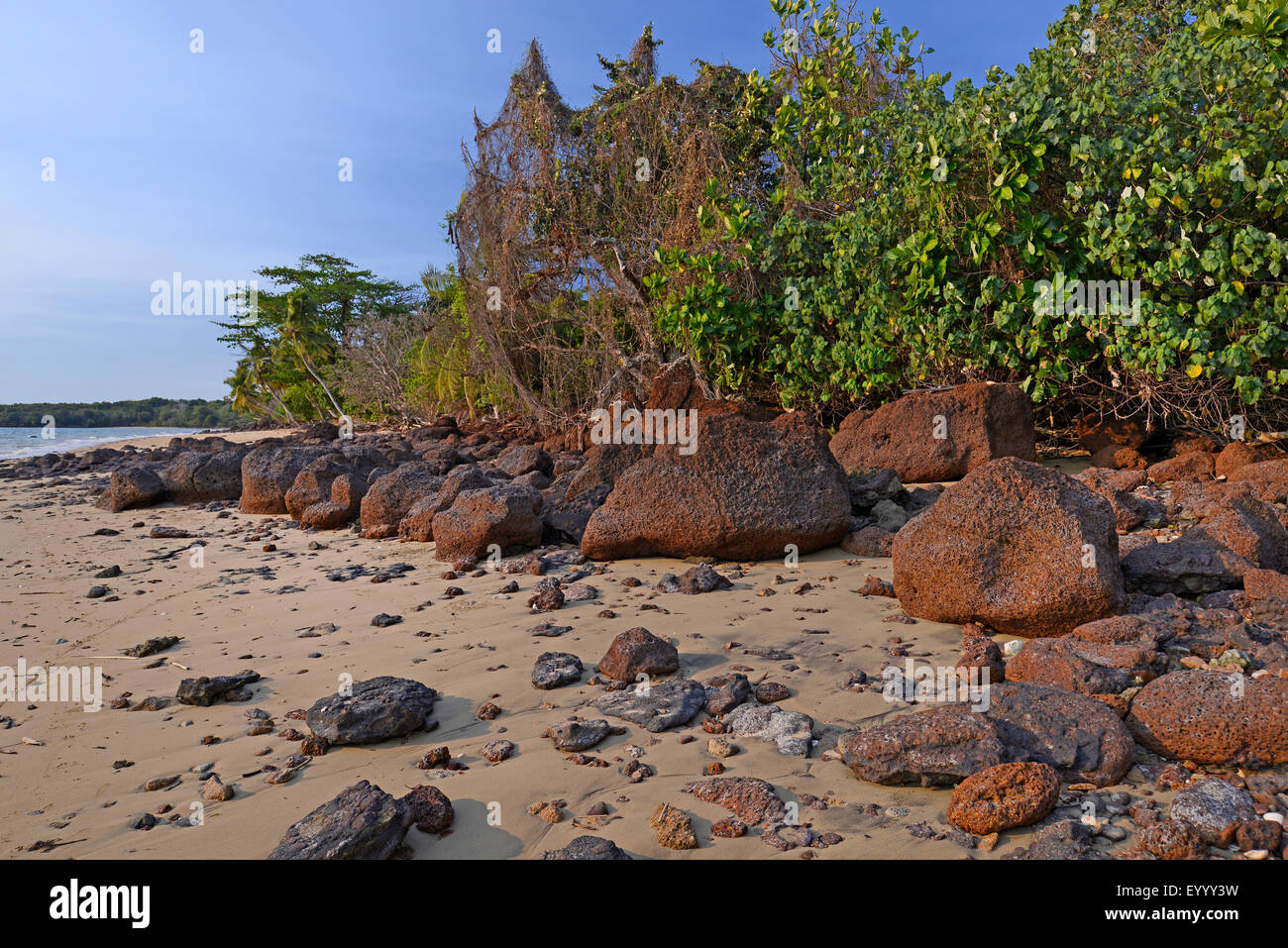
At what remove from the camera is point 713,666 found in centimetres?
394

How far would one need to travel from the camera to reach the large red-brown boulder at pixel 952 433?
8.03 meters

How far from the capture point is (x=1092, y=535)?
409 centimetres

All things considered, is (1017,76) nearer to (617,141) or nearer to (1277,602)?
(1277,602)

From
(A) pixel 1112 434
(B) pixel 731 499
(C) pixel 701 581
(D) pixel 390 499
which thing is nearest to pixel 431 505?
(D) pixel 390 499

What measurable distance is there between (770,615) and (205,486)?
30.4 feet

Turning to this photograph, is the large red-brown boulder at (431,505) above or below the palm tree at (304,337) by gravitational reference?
below

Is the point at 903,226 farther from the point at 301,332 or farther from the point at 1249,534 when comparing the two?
the point at 301,332

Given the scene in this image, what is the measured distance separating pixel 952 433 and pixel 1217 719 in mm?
5566

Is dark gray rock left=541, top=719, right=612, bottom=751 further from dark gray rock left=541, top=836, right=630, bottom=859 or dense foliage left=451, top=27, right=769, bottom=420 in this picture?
dense foliage left=451, top=27, right=769, bottom=420

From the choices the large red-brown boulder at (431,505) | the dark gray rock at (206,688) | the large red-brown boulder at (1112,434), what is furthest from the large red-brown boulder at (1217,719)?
the large red-brown boulder at (1112,434)

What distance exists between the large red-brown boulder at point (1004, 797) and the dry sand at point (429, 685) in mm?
73

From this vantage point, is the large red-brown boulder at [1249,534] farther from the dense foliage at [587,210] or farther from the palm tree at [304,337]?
the palm tree at [304,337]

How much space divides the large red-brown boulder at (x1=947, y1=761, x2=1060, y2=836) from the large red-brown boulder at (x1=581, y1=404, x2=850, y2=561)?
10.8 feet
